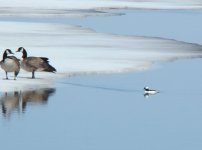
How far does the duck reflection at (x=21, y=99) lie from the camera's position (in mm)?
11661

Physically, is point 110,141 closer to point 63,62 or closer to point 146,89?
point 146,89

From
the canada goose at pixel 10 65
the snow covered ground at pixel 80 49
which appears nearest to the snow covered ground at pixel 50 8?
the snow covered ground at pixel 80 49

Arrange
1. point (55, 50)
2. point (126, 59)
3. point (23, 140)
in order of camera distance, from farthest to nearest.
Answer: point (55, 50) < point (126, 59) < point (23, 140)

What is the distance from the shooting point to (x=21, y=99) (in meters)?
12.6

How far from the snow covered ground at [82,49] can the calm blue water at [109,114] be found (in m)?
0.62

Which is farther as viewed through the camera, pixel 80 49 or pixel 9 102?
pixel 80 49

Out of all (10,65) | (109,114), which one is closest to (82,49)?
(10,65)

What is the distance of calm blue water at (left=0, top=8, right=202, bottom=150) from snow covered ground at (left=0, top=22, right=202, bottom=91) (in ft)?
2.02

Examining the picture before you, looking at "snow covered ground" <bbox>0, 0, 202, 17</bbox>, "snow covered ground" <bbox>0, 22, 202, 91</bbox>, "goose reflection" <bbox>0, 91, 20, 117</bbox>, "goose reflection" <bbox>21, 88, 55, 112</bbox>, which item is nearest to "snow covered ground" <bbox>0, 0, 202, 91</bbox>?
"snow covered ground" <bbox>0, 22, 202, 91</bbox>

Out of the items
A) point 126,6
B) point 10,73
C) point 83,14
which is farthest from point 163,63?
point 126,6

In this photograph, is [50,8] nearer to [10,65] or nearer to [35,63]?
[35,63]

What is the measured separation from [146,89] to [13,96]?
90.2 inches

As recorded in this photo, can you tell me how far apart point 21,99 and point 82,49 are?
8171 mm

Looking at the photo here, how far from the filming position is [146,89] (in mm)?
13438
